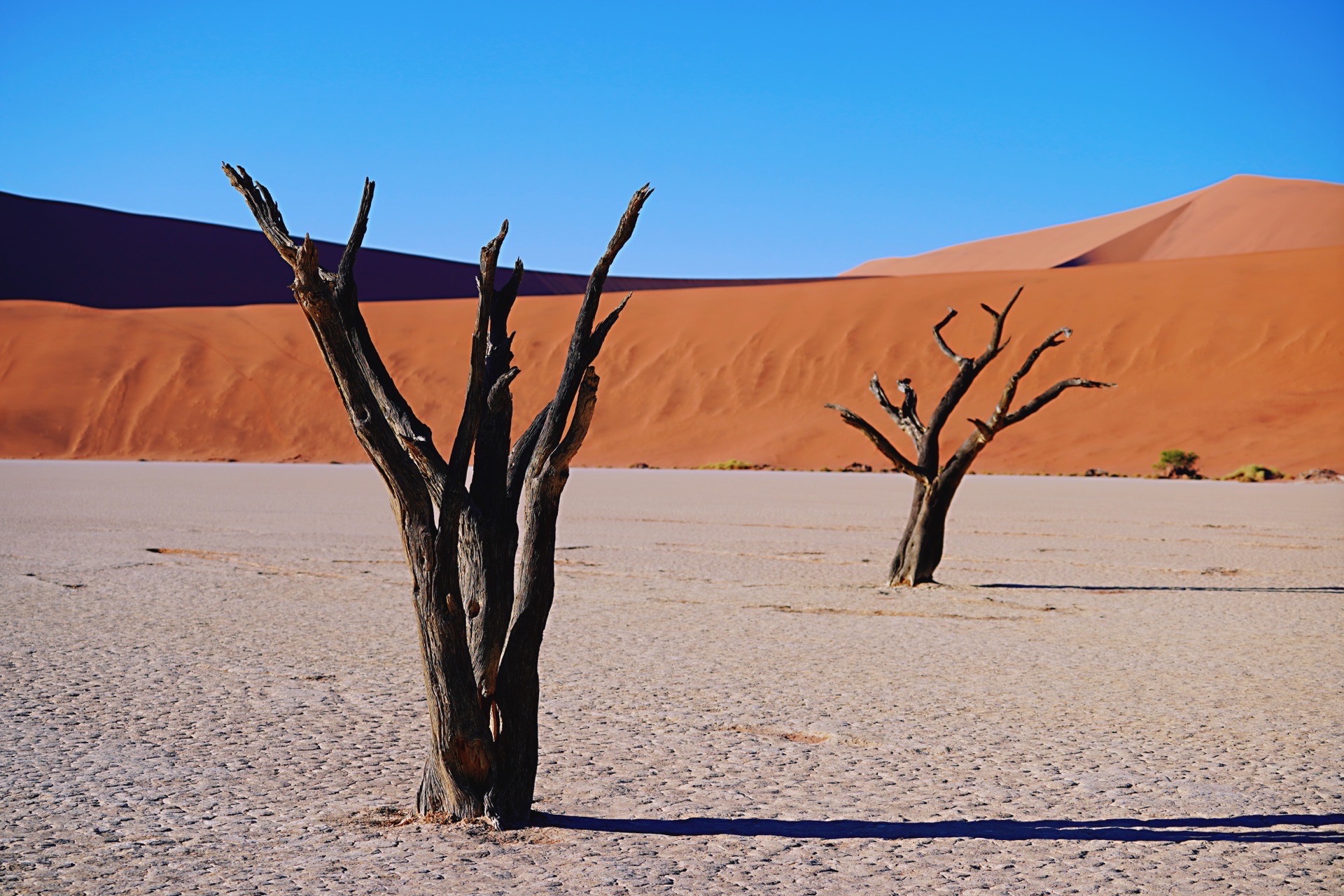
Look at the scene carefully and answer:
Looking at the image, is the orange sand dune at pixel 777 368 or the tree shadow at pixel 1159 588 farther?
the orange sand dune at pixel 777 368

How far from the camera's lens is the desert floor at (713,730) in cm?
434

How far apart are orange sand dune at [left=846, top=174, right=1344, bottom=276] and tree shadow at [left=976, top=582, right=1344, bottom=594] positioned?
341 feet

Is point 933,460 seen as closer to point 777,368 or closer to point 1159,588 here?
point 1159,588

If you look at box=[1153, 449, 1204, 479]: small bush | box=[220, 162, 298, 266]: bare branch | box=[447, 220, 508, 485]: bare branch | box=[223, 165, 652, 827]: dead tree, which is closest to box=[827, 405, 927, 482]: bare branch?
box=[223, 165, 652, 827]: dead tree

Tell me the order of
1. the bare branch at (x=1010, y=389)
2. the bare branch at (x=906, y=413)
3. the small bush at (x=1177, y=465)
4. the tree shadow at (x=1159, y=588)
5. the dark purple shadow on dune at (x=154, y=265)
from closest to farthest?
1. the bare branch at (x=1010, y=389)
2. the tree shadow at (x=1159, y=588)
3. the bare branch at (x=906, y=413)
4. the small bush at (x=1177, y=465)
5. the dark purple shadow on dune at (x=154, y=265)

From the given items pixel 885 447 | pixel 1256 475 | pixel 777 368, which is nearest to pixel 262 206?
pixel 885 447

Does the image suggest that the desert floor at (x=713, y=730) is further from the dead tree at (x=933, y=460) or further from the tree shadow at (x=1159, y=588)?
the dead tree at (x=933, y=460)

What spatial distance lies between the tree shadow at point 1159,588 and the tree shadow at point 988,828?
7.95 meters

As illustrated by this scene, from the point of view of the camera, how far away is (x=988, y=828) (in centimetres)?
476

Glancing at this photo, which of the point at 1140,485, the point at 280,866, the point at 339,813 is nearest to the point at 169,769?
the point at 339,813

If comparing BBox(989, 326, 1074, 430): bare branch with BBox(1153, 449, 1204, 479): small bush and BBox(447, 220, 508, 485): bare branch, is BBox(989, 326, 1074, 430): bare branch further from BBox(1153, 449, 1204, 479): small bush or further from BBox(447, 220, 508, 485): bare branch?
BBox(1153, 449, 1204, 479): small bush

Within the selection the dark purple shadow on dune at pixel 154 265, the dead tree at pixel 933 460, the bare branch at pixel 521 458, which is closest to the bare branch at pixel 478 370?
the bare branch at pixel 521 458

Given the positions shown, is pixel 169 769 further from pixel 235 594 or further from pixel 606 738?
pixel 235 594

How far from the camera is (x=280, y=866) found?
13.9ft
